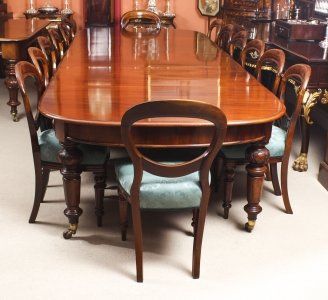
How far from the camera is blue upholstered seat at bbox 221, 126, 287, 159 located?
8.57 ft

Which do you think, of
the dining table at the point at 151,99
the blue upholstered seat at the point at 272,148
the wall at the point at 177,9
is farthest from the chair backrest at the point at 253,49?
the wall at the point at 177,9

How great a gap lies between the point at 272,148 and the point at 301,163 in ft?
2.99

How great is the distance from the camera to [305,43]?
3863mm

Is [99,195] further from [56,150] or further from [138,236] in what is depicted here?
[138,236]

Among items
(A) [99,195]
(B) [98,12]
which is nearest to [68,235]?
(A) [99,195]

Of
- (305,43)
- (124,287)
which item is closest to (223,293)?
(124,287)

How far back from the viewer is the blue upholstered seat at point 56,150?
247 centimetres

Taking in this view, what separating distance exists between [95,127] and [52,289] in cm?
71

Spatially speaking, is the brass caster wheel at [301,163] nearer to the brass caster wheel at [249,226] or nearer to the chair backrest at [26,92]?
the brass caster wheel at [249,226]

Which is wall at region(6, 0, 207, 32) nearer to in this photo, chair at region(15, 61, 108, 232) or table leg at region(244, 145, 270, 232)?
chair at region(15, 61, 108, 232)

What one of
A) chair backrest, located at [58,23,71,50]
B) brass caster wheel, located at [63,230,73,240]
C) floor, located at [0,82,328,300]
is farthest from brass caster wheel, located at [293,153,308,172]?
chair backrest, located at [58,23,71,50]

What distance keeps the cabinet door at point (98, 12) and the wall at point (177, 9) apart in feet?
0.73

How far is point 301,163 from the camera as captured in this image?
352 centimetres

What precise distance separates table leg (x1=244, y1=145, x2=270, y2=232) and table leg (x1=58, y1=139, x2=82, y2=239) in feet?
2.58
